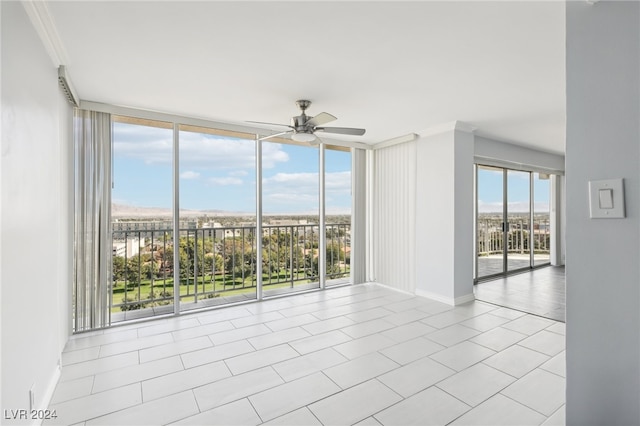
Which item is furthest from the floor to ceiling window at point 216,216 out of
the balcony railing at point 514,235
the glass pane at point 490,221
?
the balcony railing at point 514,235

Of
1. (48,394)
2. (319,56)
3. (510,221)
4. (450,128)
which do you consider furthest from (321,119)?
(510,221)

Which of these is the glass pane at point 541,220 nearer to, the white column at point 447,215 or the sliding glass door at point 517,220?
the sliding glass door at point 517,220

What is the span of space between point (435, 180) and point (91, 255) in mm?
4224

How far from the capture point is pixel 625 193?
102 centimetres

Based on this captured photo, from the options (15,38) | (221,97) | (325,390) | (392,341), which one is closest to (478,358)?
(392,341)

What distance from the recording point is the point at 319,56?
231 cm

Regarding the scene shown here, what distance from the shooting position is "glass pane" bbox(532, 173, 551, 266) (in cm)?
658

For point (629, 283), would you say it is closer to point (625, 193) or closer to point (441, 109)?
point (625, 193)

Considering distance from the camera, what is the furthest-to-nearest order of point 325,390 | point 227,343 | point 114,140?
1. point 114,140
2. point 227,343
3. point 325,390

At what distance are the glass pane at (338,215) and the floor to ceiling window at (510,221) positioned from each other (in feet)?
7.35

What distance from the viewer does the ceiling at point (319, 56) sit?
71.6 inches

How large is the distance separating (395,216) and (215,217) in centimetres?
275

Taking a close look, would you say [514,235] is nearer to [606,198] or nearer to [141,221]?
[606,198]

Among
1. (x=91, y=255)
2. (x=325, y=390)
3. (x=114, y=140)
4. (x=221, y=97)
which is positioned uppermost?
(x=221, y=97)
